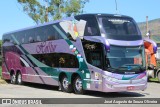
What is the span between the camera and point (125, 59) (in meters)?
17.9

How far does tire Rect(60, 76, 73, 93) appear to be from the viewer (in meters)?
20.5

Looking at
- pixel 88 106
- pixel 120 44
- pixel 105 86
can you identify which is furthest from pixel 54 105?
pixel 120 44

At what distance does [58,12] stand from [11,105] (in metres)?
24.1

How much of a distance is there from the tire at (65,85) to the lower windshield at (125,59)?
3.48m

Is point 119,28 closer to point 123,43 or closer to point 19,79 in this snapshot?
point 123,43

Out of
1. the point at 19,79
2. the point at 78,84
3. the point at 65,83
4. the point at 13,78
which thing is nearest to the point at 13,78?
the point at 13,78

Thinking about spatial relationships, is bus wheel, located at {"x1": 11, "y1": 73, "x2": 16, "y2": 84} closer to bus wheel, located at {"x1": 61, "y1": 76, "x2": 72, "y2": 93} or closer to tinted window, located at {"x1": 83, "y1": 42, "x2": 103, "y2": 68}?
bus wheel, located at {"x1": 61, "y1": 76, "x2": 72, "y2": 93}

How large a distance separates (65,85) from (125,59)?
426 centimetres

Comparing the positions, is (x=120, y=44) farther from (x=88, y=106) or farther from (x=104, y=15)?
(x=88, y=106)

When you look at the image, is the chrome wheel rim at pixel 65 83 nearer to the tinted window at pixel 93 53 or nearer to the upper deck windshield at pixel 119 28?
the tinted window at pixel 93 53

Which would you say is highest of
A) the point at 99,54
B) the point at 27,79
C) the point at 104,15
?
the point at 104,15

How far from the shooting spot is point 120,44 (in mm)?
17953

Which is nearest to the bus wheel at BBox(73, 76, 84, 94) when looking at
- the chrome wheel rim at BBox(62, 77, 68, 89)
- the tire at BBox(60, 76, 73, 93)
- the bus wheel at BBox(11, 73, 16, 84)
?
the tire at BBox(60, 76, 73, 93)

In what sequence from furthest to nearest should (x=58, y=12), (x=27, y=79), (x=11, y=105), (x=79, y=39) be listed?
(x=58, y=12)
(x=27, y=79)
(x=79, y=39)
(x=11, y=105)
